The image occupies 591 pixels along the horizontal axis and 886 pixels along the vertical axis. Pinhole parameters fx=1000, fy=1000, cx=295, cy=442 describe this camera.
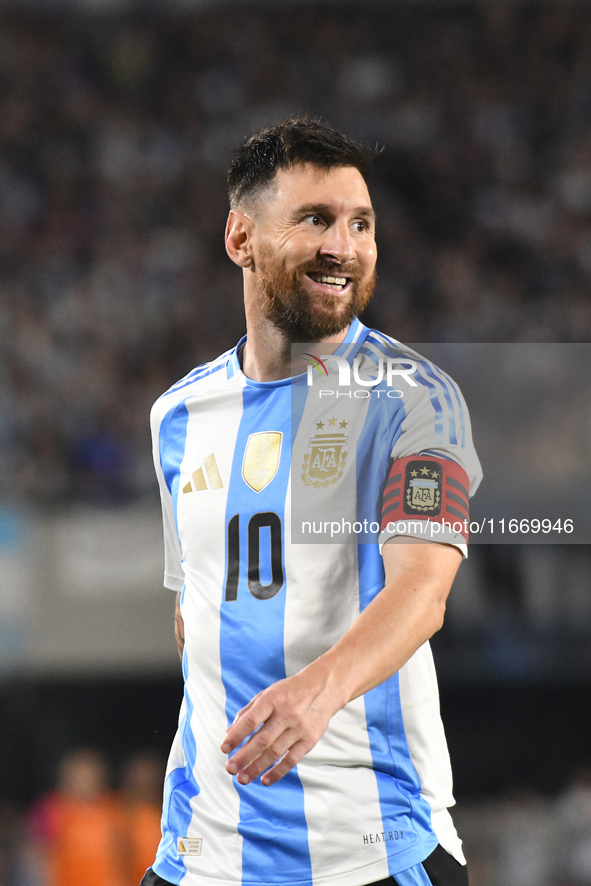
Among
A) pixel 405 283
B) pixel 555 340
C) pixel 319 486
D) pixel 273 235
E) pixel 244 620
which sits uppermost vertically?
pixel 405 283

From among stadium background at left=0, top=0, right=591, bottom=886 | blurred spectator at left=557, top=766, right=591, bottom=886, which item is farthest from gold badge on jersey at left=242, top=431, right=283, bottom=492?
blurred spectator at left=557, top=766, right=591, bottom=886

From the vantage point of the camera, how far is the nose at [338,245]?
225 centimetres

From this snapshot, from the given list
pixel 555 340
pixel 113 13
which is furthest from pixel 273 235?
pixel 113 13

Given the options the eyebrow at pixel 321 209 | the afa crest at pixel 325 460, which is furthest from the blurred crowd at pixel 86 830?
the eyebrow at pixel 321 209

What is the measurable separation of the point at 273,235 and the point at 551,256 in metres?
6.91

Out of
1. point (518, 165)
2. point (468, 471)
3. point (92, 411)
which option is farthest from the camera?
point (518, 165)

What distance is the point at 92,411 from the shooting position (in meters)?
7.65

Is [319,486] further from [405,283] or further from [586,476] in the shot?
[405,283]

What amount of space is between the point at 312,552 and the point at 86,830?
3.88 metres

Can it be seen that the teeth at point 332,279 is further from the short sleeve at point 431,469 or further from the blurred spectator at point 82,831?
the blurred spectator at point 82,831

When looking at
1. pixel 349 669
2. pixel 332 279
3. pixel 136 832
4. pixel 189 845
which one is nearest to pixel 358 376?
pixel 332 279

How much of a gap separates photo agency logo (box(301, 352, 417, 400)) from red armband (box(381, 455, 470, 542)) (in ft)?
0.73

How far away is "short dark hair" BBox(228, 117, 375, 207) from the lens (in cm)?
227

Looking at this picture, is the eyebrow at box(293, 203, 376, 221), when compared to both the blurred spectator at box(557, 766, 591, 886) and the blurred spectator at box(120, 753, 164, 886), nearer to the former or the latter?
the blurred spectator at box(120, 753, 164, 886)
